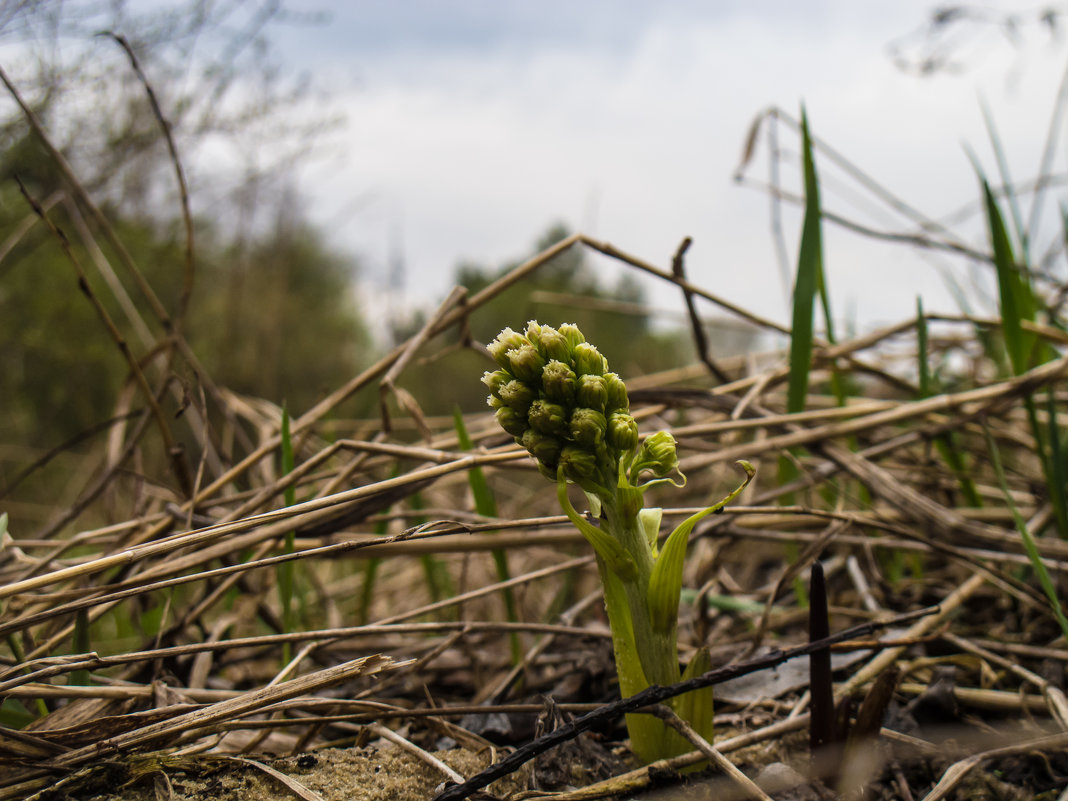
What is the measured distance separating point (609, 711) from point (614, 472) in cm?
33

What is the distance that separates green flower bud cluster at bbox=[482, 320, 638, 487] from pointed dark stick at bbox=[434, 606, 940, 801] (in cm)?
31

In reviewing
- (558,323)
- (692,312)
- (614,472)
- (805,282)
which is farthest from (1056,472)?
(558,323)

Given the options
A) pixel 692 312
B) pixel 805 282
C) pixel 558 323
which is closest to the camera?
pixel 805 282

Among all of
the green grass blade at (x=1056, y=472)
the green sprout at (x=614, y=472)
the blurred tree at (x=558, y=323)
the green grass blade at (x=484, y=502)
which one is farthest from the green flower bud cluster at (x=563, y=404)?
the blurred tree at (x=558, y=323)

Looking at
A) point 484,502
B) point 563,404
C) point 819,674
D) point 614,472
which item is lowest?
point 819,674

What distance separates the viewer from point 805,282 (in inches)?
63.4

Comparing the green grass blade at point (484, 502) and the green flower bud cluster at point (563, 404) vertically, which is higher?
the green flower bud cluster at point (563, 404)

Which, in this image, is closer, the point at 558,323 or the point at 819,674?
the point at 819,674

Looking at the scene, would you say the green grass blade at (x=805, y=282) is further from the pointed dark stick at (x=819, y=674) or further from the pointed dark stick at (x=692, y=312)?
the pointed dark stick at (x=819, y=674)

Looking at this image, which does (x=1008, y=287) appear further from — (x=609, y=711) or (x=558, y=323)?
(x=558, y=323)

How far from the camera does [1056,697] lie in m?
1.19

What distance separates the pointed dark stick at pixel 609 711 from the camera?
89 cm

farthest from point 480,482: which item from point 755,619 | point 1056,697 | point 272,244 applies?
point 272,244

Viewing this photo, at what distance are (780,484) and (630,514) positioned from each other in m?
1.26
